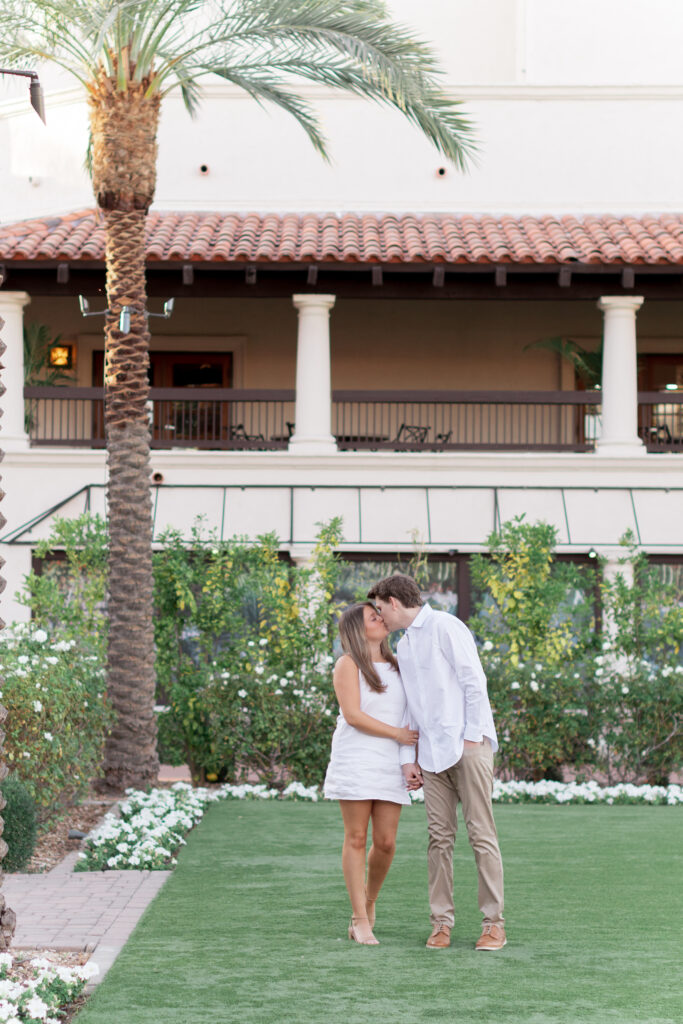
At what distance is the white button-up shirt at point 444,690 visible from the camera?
6188 mm

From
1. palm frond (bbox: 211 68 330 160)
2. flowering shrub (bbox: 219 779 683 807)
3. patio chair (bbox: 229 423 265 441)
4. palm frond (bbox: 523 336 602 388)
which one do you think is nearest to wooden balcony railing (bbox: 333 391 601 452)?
palm frond (bbox: 523 336 602 388)

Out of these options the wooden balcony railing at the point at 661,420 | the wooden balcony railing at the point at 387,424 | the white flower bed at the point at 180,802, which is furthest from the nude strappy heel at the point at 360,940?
the wooden balcony railing at the point at 661,420

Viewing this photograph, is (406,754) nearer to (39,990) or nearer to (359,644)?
(359,644)

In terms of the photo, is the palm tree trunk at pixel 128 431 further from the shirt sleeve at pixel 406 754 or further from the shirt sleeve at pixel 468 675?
the shirt sleeve at pixel 468 675

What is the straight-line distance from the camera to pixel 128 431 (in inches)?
500

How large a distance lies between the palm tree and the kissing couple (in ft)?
19.9

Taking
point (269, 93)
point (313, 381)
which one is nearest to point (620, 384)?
point (313, 381)

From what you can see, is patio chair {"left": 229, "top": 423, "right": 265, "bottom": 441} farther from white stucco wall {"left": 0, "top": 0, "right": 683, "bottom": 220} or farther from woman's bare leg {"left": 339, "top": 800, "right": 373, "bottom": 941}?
woman's bare leg {"left": 339, "top": 800, "right": 373, "bottom": 941}

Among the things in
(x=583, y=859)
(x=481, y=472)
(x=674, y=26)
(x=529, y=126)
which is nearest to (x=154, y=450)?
(x=481, y=472)

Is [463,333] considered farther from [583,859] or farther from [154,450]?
[583,859]

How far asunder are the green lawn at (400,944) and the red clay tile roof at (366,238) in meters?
10.0

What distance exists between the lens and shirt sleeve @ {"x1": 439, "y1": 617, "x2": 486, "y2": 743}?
6.19 meters

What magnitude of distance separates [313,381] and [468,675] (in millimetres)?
12616

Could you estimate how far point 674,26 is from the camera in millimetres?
25219
